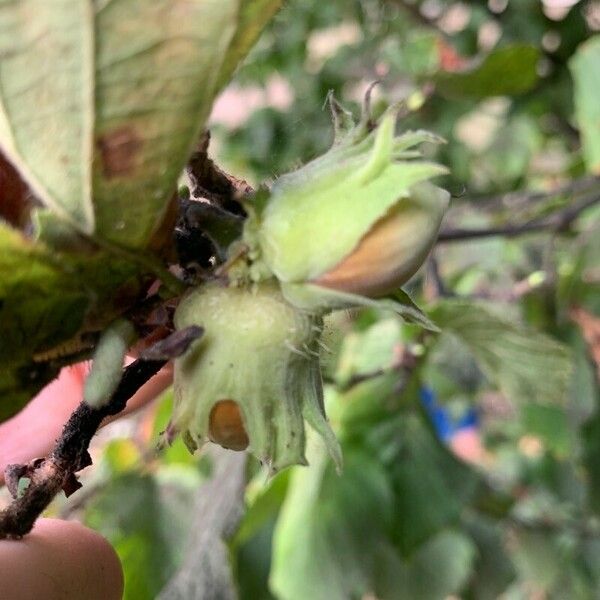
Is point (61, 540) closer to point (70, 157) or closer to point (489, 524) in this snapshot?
point (70, 157)

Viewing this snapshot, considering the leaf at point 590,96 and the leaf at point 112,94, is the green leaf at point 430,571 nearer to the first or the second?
the leaf at point 590,96

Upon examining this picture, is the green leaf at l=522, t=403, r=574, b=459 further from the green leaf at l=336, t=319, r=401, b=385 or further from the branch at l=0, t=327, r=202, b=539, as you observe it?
the branch at l=0, t=327, r=202, b=539

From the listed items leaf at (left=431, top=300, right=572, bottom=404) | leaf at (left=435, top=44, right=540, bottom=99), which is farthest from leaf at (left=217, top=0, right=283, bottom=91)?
leaf at (left=435, top=44, right=540, bottom=99)

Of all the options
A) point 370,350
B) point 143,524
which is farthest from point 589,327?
point 143,524

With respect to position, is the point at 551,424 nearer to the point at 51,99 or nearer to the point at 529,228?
the point at 529,228

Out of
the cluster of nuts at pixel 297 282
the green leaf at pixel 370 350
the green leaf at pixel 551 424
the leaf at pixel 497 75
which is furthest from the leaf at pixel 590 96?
the cluster of nuts at pixel 297 282

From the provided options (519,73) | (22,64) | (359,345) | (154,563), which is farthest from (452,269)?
(22,64)
